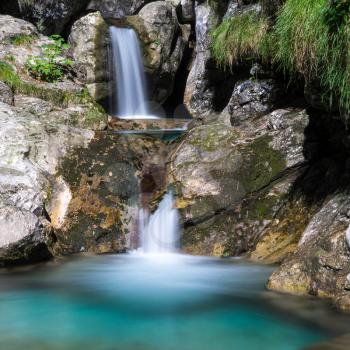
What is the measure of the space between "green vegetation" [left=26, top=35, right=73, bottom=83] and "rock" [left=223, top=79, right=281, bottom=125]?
3688 millimetres

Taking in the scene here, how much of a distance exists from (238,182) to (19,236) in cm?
273

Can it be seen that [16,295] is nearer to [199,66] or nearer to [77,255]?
[77,255]

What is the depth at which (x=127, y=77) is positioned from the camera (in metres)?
10.7

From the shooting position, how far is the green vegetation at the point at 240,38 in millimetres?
7102

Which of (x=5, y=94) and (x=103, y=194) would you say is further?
(x=5, y=94)

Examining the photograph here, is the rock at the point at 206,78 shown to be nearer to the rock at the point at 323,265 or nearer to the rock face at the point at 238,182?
the rock face at the point at 238,182

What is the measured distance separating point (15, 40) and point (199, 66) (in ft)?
12.8

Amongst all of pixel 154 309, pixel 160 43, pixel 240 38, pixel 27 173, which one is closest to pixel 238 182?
pixel 240 38

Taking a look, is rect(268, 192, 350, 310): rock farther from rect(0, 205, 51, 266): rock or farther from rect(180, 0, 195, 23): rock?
rect(180, 0, 195, 23): rock

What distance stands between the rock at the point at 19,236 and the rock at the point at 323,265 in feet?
8.76

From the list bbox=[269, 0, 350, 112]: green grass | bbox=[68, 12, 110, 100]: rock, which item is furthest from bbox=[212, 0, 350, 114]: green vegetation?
bbox=[68, 12, 110, 100]: rock

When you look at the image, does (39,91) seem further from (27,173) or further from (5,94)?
(27,173)

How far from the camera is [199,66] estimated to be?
35.7 feet

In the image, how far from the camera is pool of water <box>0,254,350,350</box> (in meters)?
3.52
